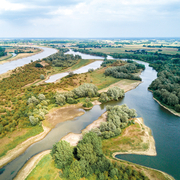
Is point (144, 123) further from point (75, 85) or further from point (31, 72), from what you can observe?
point (31, 72)

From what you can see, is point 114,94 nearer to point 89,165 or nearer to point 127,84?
point 127,84

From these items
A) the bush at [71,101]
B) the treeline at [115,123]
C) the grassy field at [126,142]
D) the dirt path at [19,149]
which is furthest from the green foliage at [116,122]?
the bush at [71,101]

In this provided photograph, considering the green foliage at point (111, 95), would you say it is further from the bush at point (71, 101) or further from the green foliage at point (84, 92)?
the bush at point (71, 101)

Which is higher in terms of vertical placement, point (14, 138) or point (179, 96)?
point (179, 96)

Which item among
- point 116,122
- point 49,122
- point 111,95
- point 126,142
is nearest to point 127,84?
point 111,95

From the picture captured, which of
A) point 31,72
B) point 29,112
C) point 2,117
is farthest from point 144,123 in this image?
point 31,72

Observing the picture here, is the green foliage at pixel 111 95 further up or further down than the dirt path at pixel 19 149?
further up

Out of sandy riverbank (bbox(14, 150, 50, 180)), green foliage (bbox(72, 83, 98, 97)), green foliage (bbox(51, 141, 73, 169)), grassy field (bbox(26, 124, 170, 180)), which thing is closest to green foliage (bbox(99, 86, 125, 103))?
green foliage (bbox(72, 83, 98, 97))
